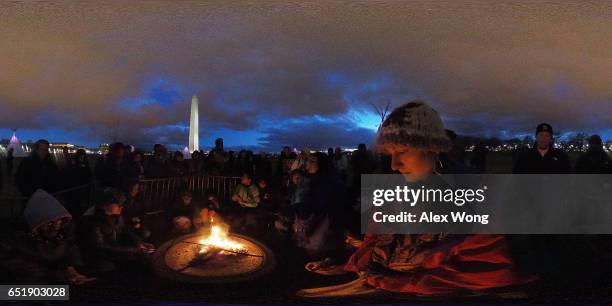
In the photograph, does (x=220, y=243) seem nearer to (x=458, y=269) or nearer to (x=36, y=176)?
(x=36, y=176)

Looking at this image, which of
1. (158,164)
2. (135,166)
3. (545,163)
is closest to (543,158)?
(545,163)

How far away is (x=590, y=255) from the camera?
1948 mm

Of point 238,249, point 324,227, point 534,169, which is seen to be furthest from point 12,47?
point 534,169

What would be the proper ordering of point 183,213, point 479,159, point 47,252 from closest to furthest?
point 479,159 < point 183,213 < point 47,252

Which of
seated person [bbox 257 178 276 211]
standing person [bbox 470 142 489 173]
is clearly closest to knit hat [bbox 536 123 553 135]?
standing person [bbox 470 142 489 173]

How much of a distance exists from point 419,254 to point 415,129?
74 centimetres

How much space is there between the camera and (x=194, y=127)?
1866mm

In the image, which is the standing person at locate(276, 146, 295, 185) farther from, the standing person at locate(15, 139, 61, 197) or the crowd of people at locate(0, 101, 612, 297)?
the standing person at locate(15, 139, 61, 197)

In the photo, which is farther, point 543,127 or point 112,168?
point 112,168

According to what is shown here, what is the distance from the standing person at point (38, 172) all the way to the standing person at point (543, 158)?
264cm

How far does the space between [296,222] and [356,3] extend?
132 centimetres

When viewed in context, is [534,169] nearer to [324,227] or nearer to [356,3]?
[324,227]

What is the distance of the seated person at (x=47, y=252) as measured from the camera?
207 centimetres

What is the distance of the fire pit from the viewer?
2047 millimetres
